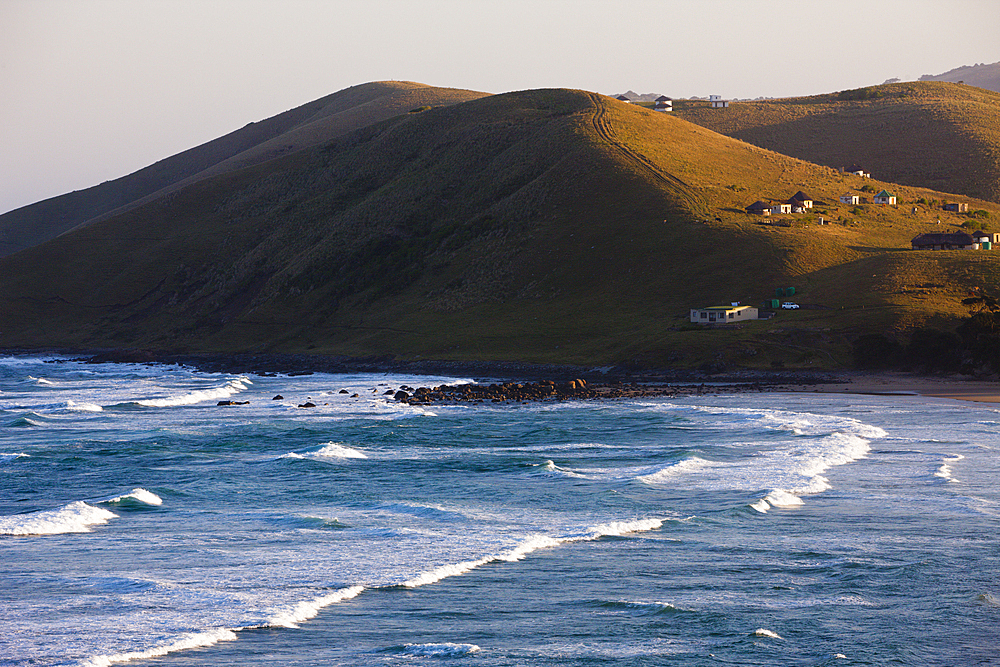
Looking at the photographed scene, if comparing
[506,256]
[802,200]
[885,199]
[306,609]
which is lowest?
[306,609]

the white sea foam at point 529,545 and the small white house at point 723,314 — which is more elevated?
the small white house at point 723,314

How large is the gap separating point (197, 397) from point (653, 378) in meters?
34.0

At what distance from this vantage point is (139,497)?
34.5 metres

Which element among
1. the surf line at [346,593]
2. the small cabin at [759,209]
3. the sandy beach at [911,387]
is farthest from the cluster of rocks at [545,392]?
the small cabin at [759,209]

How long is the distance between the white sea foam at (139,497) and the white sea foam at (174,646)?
15609 mm

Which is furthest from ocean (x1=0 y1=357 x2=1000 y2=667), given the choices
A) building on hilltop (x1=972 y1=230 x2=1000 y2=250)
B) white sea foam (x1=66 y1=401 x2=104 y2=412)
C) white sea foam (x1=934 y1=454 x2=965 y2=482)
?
building on hilltop (x1=972 y1=230 x2=1000 y2=250)

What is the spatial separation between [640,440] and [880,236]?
75.7 m

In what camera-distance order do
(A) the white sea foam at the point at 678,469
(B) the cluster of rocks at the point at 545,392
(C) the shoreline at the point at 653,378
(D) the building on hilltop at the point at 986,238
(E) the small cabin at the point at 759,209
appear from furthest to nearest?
(E) the small cabin at the point at 759,209 → (D) the building on hilltop at the point at 986,238 → (B) the cluster of rocks at the point at 545,392 → (C) the shoreline at the point at 653,378 → (A) the white sea foam at the point at 678,469

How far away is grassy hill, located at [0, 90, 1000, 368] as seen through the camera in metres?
88.6

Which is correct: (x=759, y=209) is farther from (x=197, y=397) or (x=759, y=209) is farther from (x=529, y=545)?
(x=529, y=545)

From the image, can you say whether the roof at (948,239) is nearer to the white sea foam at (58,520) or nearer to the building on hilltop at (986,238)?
the building on hilltop at (986,238)

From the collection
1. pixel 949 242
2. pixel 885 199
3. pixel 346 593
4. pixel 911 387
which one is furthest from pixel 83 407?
pixel 885 199

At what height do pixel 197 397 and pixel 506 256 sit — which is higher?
pixel 506 256

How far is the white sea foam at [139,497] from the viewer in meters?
33.9
